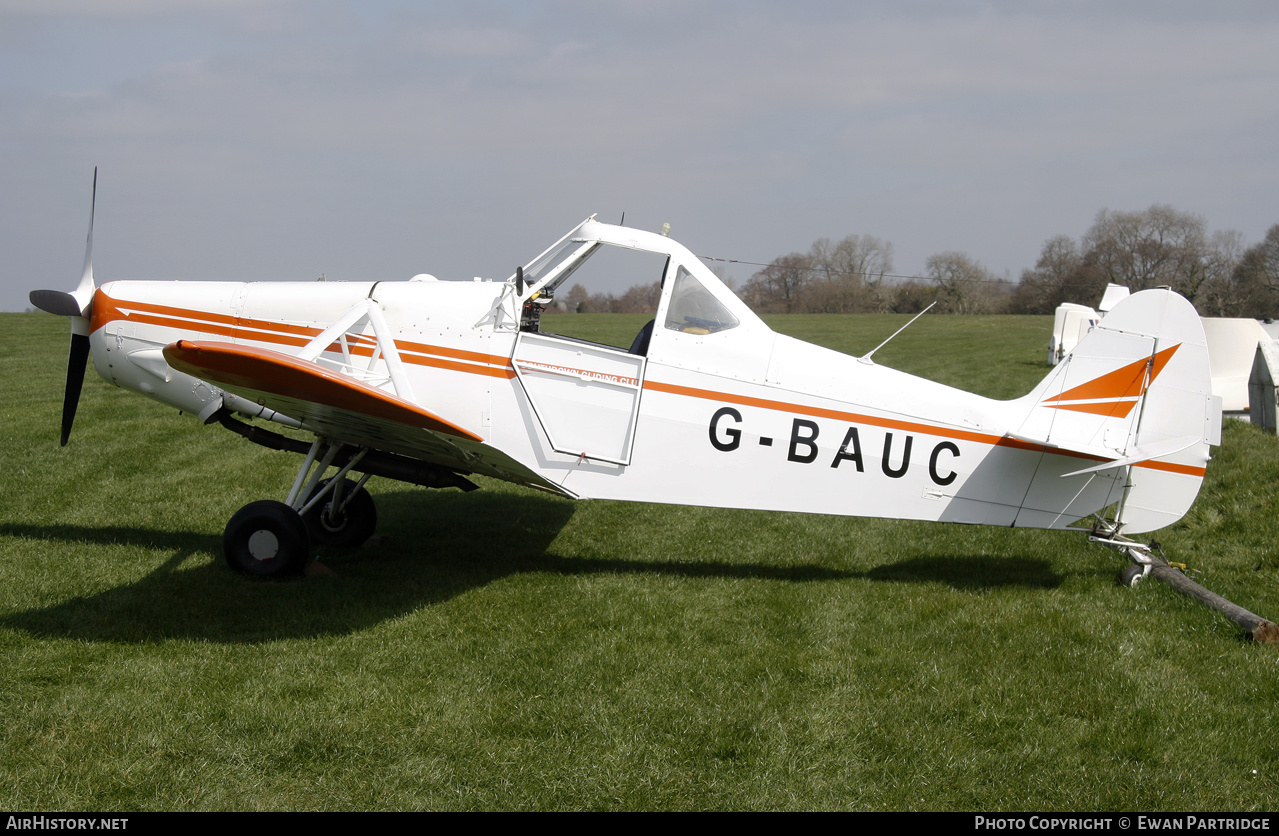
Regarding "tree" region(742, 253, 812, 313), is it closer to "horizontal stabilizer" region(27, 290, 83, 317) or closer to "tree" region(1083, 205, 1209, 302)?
"horizontal stabilizer" region(27, 290, 83, 317)

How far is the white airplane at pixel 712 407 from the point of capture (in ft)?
18.6

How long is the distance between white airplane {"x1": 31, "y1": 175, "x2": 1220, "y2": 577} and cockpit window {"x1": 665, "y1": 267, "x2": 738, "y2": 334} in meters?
0.01

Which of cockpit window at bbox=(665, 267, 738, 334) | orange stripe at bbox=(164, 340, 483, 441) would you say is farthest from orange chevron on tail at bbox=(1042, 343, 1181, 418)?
orange stripe at bbox=(164, 340, 483, 441)

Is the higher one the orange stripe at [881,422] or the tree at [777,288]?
the tree at [777,288]

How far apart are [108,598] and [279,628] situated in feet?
4.38

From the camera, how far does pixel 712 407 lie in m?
5.72

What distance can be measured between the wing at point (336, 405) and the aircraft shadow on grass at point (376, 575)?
99cm

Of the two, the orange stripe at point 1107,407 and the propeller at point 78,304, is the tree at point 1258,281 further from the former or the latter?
the propeller at point 78,304

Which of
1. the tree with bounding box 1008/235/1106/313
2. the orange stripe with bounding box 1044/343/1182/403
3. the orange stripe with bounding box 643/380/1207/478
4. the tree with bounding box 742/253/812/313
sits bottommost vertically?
the orange stripe with bounding box 643/380/1207/478

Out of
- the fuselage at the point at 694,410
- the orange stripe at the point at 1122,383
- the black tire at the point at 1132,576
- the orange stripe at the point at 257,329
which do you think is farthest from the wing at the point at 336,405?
the black tire at the point at 1132,576

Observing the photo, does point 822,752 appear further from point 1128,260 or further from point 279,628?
point 1128,260

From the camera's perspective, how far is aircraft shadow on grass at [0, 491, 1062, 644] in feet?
16.9

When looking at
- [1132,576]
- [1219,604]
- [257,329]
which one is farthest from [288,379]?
[1219,604]
